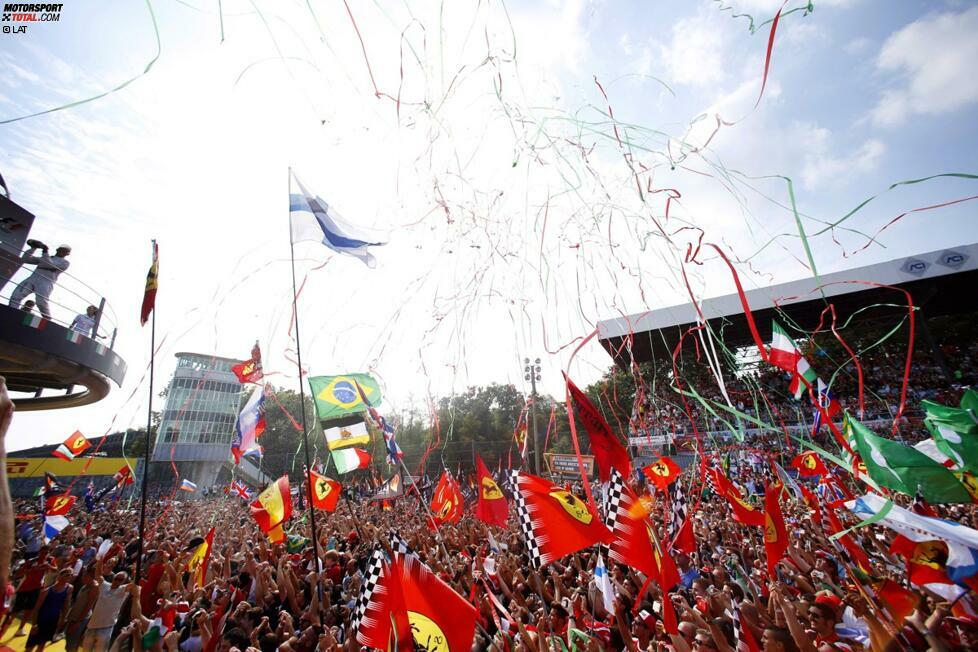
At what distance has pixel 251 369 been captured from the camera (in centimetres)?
1227

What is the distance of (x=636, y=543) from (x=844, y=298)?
25739mm

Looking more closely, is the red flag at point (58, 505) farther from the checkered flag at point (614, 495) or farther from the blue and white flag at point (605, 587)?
the checkered flag at point (614, 495)

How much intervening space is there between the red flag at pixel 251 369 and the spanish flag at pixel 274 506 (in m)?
3.73

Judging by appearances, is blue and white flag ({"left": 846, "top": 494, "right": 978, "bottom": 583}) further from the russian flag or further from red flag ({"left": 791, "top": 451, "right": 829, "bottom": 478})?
the russian flag

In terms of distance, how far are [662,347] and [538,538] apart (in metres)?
28.6

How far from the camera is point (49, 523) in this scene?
38.3 feet

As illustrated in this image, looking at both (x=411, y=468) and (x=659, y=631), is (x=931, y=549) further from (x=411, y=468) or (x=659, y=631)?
(x=411, y=468)

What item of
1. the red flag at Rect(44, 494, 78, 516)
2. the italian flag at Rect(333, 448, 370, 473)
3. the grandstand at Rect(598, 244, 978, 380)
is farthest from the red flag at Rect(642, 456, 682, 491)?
the red flag at Rect(44, 494, 78, 516)

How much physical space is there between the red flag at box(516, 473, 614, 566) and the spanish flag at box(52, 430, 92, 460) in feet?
60.4

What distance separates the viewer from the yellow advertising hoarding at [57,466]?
26.6 meters

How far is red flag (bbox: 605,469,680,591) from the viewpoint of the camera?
502 cm

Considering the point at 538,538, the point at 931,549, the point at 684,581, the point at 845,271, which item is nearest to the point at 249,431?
the point at 538,538

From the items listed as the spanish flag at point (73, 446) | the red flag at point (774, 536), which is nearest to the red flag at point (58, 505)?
the spanish flag at point (73, 446)

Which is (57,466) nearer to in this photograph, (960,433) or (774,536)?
(774,536)
